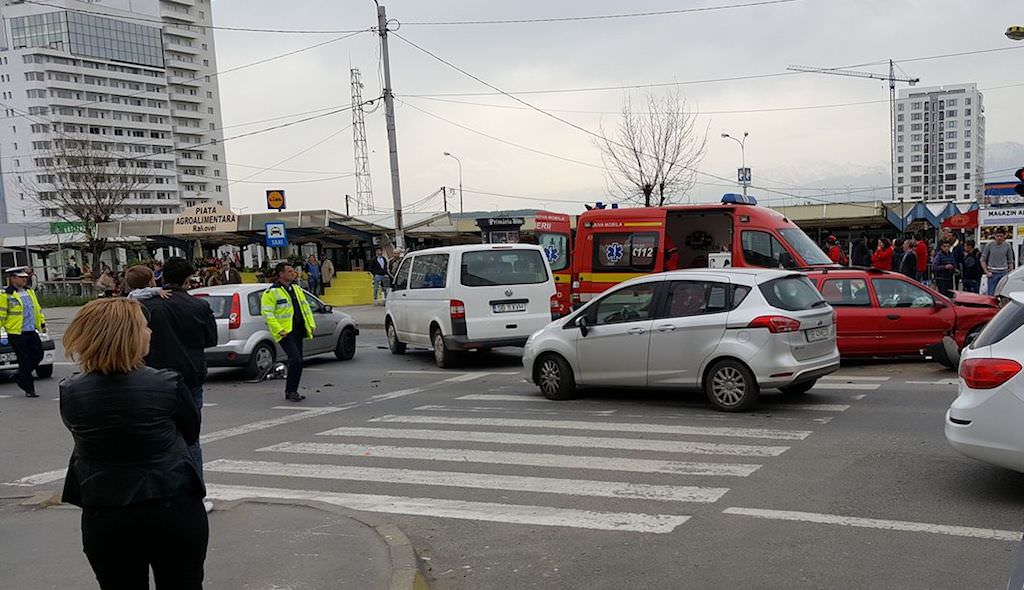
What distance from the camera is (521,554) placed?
18.0 feet

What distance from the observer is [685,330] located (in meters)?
9.88

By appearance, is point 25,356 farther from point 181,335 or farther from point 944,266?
point 944,266

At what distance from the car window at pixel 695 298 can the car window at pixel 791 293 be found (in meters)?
0.46

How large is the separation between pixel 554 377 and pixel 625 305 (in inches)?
54.3

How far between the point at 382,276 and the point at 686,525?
940 inches

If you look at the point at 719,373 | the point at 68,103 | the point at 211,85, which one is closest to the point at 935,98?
the point at 211,85

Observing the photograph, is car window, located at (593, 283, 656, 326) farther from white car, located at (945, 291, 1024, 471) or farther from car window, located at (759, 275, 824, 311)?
white car, located at (945, 291, 1024, 471)

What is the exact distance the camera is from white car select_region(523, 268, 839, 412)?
9.44 meters

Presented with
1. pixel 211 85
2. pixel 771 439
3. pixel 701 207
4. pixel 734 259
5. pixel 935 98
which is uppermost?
pixel 211 85

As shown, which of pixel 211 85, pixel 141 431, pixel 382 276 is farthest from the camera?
pixel 211 85

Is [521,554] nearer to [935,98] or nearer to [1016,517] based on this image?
[1016,517]

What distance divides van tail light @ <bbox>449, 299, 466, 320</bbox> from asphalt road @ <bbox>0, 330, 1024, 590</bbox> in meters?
2.22

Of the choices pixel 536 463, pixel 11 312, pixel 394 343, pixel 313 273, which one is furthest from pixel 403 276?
pixel 313 273

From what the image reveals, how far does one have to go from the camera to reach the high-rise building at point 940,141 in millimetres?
116250
